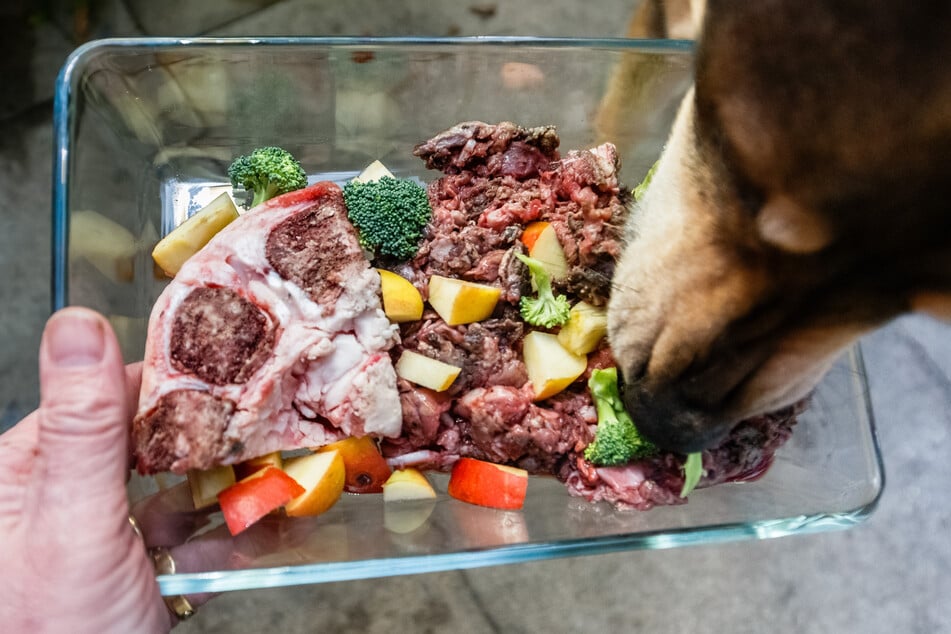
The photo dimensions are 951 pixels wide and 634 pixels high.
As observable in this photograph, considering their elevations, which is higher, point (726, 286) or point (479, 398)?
point (726, 286)

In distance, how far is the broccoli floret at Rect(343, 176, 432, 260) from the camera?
5.22 feet

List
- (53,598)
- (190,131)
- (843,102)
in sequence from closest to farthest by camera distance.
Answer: (843,102)
(53,598)
(190,131)

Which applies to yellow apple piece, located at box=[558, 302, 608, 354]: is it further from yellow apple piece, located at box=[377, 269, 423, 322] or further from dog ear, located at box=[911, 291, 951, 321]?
dog ear, located at box=[911, 291, 951, 321]

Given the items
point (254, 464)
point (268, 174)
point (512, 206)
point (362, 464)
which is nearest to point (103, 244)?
point (268, 174)

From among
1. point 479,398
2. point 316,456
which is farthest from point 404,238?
point 316,456

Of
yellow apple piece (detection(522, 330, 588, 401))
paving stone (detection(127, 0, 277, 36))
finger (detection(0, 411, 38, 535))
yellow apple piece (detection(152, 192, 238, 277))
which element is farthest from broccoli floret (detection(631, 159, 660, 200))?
paving stone (detection(127, 0, 277, 36))

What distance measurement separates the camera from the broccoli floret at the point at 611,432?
5.10 feet

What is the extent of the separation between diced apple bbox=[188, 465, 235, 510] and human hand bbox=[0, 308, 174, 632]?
0.14 meters

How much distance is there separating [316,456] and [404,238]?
482mm

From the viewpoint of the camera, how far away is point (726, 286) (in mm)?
1202

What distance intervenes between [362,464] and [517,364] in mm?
386

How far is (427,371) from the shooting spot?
1.56m

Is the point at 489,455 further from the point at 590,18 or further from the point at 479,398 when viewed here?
the point at 590,18

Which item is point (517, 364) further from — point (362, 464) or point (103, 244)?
point (103, 244)
